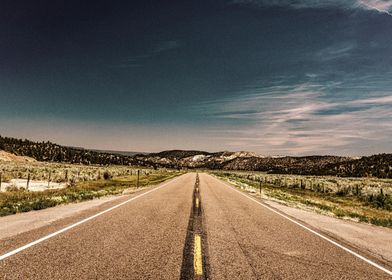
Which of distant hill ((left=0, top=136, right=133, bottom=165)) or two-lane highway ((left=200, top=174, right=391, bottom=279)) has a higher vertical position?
distant hill ((left=0, top=136, right=133, bottom=165))

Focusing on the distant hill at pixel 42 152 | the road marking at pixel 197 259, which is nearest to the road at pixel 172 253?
the road marking at pixel 197 259

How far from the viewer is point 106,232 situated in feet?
28.1

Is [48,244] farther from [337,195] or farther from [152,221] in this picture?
[337,195]

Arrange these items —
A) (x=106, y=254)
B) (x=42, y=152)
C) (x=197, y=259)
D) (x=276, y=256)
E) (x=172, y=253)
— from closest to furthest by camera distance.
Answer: (x=197, y=259)
(x=106, y=254)
(x=172, y=253)
(x=276, y=256)
(x=42, y=152)

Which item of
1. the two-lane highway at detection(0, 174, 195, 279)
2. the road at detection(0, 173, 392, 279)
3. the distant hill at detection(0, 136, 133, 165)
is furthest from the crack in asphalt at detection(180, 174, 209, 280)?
the distant hill at detection(0, 136, 133, 165)

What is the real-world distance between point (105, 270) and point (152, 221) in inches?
205

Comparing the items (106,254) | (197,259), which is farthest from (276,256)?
(106,254)

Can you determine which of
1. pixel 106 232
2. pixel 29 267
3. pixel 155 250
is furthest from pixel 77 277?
pixel 106 232

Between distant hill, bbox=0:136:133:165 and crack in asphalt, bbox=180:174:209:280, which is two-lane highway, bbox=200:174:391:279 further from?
distant hill, bbox=0:136:133:165

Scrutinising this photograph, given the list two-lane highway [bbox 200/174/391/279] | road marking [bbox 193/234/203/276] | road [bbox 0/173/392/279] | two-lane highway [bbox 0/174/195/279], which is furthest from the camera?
two-lane highway [bbox 200/174/391/279]

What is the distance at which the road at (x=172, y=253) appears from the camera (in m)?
5.45

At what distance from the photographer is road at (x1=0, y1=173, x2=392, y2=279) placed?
545 centimetres

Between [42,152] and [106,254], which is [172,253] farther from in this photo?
[42,152]

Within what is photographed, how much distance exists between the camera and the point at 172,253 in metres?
6.67
